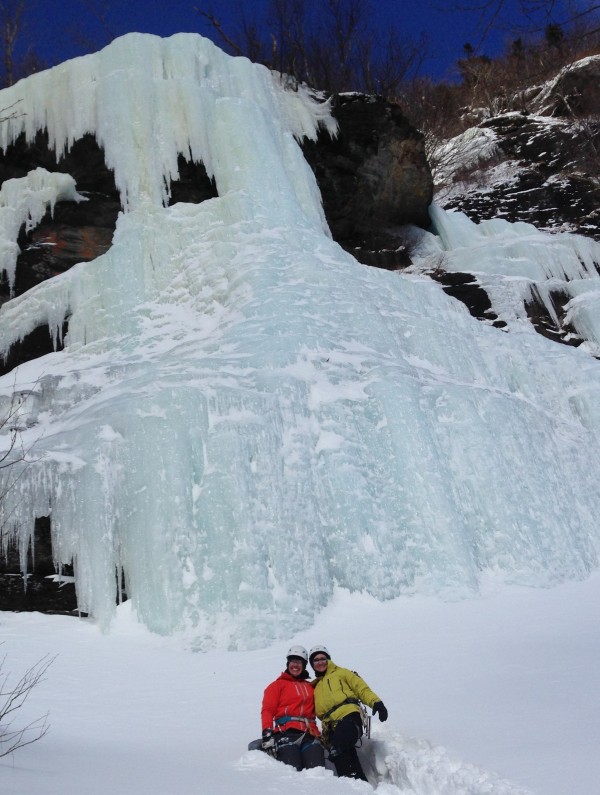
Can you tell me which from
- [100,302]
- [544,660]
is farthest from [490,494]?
[100,302]

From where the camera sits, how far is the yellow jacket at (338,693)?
12.9ft

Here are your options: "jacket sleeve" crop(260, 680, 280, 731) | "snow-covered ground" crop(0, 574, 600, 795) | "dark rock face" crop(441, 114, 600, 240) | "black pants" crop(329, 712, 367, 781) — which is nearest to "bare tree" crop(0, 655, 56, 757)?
"snow-covered ground" crop(0, 574, 600, 795)

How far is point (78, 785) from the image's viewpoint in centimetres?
273

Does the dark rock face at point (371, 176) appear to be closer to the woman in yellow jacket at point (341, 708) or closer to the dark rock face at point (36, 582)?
the dark rock face at point (36, 582)

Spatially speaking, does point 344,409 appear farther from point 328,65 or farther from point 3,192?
point 328,65

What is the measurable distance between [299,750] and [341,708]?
1.09 feet

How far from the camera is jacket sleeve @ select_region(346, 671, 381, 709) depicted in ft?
12.9

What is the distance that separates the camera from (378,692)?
5207 mm

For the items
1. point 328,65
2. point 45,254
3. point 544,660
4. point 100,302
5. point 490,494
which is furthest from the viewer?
point 328,65

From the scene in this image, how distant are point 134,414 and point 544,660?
4.72 m

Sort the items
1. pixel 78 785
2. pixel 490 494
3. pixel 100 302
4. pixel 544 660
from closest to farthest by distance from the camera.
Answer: pixel 78 785 < pixel 544 660 < pixel 490 494 < pixel 100 302

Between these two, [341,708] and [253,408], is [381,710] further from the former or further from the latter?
[253,408]

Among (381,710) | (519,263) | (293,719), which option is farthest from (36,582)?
(519,263)

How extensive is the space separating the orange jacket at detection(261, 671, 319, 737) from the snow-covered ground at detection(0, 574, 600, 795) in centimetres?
27
